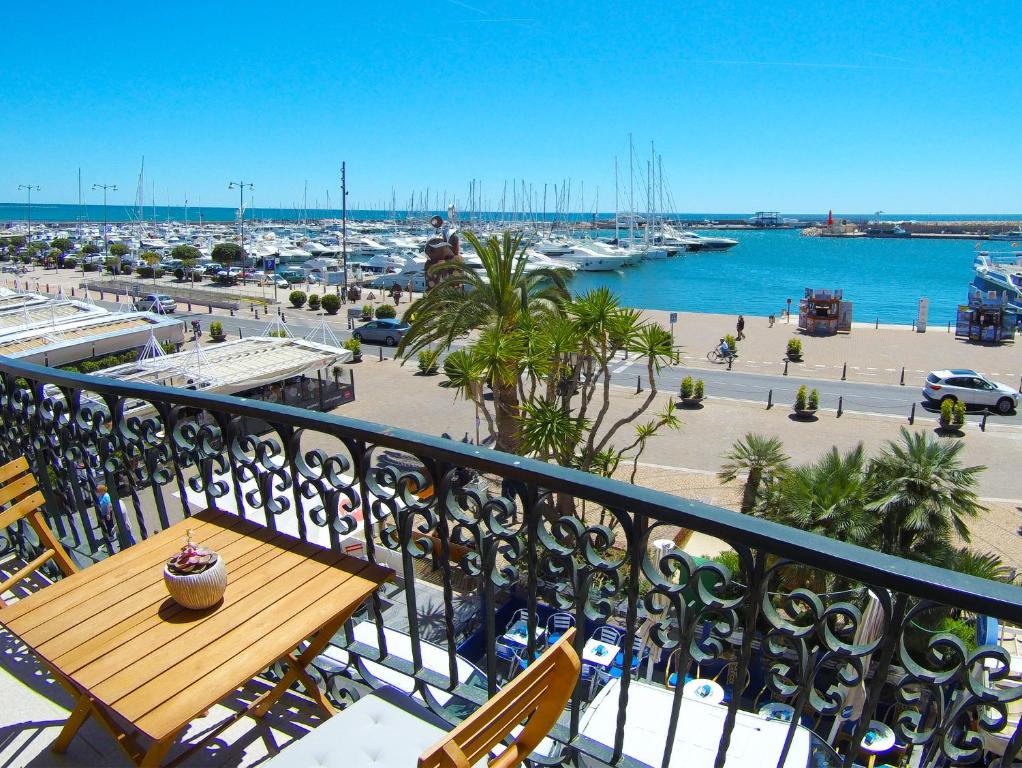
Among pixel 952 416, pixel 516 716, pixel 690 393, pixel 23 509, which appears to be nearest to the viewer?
pixel 516 716

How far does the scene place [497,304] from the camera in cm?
1534

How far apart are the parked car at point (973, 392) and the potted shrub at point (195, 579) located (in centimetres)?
2617

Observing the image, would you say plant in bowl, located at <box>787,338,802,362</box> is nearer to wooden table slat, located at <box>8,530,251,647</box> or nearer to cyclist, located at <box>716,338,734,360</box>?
cyclist, located at <box>716,338,734,360</box>

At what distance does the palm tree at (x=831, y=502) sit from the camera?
10.5 m

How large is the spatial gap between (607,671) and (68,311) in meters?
29.2

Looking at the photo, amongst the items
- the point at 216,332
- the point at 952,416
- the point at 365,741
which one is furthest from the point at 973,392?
the point at 216,332

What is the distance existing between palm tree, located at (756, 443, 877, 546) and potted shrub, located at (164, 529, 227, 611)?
9647 millimetres

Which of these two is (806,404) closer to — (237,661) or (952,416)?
(952,416)

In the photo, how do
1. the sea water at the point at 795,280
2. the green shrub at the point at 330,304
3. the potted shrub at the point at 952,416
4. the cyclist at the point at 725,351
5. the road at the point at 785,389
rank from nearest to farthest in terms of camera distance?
the potted shrub at the point at 952,416
the road at the point at 785,389
the cyclist at the point at 725,351
the green shrub at the point at 330,304
the sea water at the point at 795,280

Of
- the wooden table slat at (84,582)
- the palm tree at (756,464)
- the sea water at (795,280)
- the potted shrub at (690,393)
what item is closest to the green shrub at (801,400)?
the potted shrub at (690,393)

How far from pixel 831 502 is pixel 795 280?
83334 mm

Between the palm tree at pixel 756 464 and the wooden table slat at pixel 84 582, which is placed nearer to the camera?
the wooden table slat at pixel 84 582

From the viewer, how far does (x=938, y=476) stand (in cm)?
1059

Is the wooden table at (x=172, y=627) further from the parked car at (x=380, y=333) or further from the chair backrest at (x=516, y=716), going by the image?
the parked car at (x=380, y=333)
